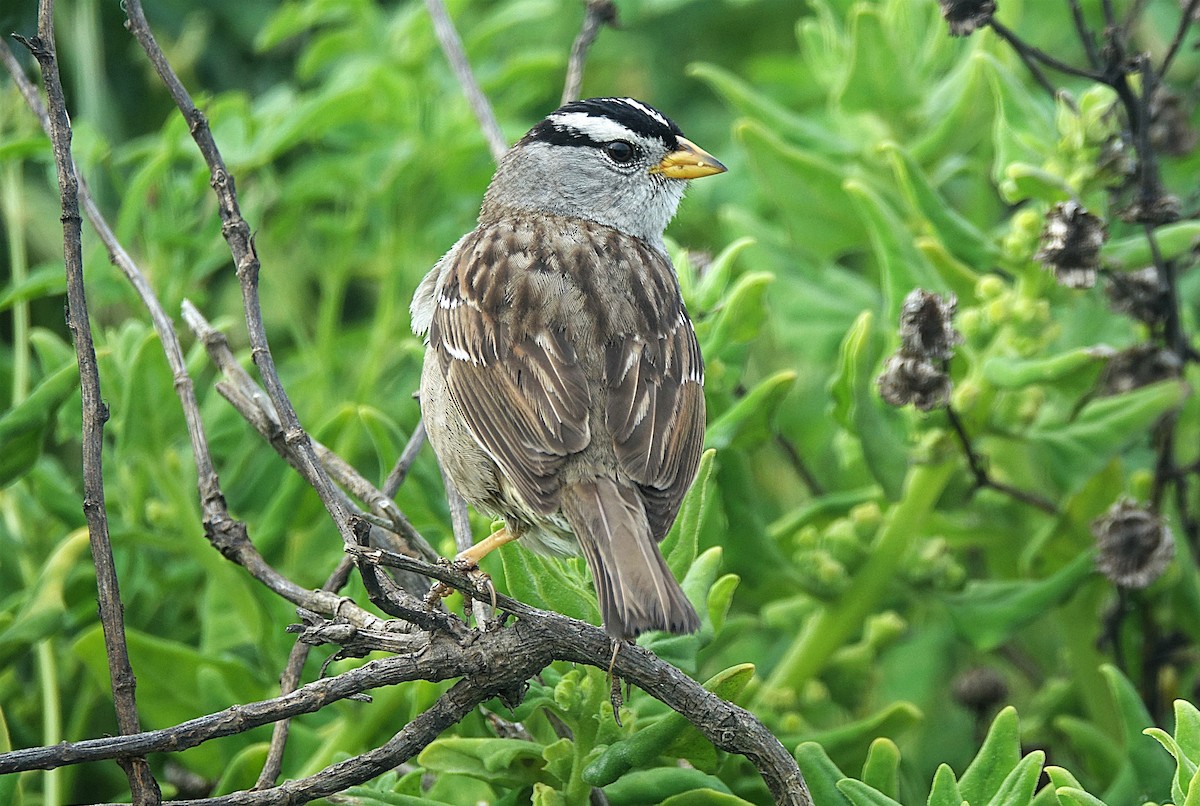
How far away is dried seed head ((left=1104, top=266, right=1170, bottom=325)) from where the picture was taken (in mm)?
3055

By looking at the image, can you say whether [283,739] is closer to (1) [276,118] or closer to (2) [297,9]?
(1) [276,118]

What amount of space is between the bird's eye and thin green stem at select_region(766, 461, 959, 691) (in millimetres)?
971

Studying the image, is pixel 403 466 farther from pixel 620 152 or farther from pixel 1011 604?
pixel 1011 604

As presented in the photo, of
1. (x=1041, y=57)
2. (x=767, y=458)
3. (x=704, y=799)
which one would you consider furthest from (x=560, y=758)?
(x=767, y=458)

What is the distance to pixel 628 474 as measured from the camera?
2.35 m

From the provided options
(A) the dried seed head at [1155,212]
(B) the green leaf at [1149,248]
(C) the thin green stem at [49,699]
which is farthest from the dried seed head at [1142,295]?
(C) the thin green stem at [49,699]

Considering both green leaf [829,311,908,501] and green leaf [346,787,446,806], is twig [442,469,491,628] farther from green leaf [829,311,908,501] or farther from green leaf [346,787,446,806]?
green leaf [829,311,908,501]

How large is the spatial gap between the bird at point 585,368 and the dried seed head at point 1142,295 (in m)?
0.93

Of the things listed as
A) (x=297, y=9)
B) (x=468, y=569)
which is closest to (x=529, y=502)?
(x=468, y=569)

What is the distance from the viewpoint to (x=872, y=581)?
2977 millimetres

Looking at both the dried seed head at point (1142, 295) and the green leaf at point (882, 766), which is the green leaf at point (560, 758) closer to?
the green leaf at point (882, 766)

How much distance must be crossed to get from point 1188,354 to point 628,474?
1460 millimetres

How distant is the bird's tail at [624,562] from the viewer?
1890 mm

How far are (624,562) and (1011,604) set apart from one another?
121 cm
